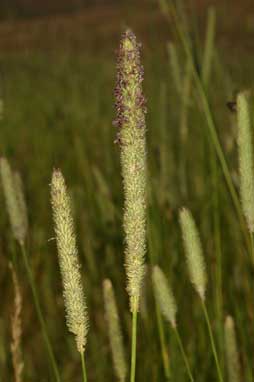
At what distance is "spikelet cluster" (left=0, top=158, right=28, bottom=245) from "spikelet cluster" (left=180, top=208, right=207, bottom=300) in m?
0.19

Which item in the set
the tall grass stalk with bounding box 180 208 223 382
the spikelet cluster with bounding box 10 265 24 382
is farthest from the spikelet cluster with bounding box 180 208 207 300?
the spikelet cluster with bounding box 10 265 24 382

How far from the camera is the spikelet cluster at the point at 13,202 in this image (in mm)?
702

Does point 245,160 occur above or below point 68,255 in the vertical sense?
above

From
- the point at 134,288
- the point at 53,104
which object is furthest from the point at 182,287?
the point at 53,104

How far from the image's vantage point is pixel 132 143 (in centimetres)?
42

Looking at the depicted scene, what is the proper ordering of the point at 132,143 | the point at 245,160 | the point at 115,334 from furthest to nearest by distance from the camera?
the point at 115,334
the point at 245,160
the point at 132,143

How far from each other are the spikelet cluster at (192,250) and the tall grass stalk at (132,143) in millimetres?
149

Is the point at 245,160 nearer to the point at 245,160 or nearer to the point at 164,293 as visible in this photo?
the point at 245,160

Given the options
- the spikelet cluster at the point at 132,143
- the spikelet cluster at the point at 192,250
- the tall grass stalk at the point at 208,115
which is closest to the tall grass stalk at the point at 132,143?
the spikelet cluster at the point at 132,143

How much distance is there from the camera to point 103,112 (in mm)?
3904

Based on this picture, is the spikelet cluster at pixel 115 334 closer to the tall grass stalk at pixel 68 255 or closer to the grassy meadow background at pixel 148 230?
the grassy meadow background at pixel 148 230

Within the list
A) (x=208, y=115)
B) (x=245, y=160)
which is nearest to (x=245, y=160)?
(x=245, y=160)

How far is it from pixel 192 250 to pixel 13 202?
211 millimetres

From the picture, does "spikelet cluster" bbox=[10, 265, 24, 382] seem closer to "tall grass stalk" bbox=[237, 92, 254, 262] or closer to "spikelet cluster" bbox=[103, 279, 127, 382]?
"spikelet cluster" bbox=[103, 279, 127, 382]
